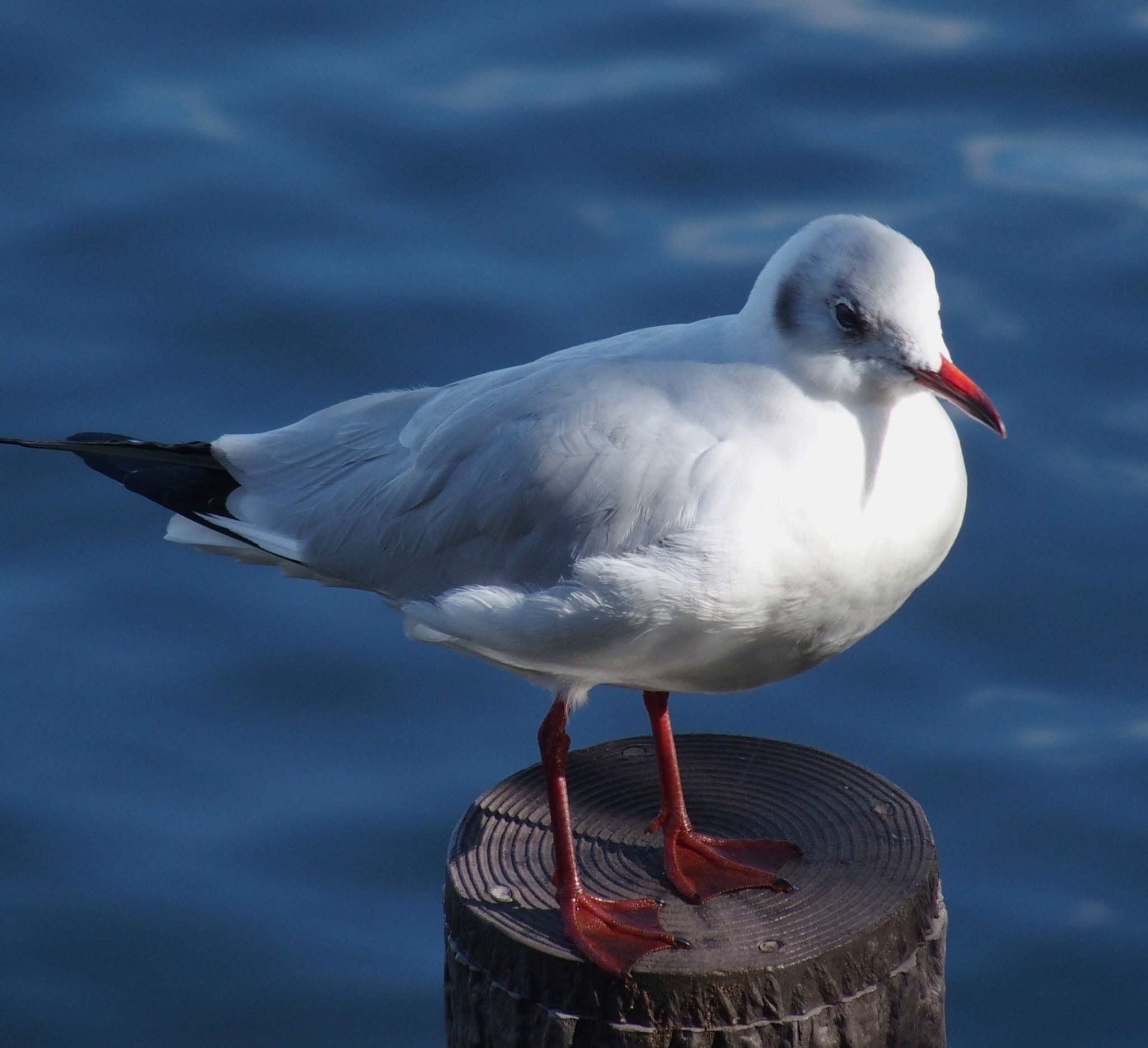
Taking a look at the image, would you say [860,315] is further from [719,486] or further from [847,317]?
[719,486]

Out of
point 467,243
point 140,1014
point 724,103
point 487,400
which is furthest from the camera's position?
point 724,103

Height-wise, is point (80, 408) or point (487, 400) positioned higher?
point (80, 408)

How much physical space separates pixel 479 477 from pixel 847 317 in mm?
903

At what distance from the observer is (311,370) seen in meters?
7.24

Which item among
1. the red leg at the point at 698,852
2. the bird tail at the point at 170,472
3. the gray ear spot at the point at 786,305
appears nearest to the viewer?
the gray ear spot at the point at 786,305

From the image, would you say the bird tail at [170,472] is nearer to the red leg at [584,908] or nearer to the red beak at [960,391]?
the red leg at [584,908]

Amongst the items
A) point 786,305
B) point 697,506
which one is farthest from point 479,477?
point 786,305

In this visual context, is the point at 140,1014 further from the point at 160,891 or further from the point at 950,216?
the point at 950,216

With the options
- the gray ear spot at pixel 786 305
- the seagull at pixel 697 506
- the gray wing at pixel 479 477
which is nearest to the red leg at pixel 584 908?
the seagull at pixel 697 506

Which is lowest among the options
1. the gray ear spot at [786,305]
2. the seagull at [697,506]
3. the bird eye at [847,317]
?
the seagull at [697,506]

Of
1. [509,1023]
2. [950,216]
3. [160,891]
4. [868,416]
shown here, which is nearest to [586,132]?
[950,216]

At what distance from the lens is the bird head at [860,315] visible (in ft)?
12.3

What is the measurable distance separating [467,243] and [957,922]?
11.1 feet

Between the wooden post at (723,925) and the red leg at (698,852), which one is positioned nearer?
the wooden post at (723,925)
